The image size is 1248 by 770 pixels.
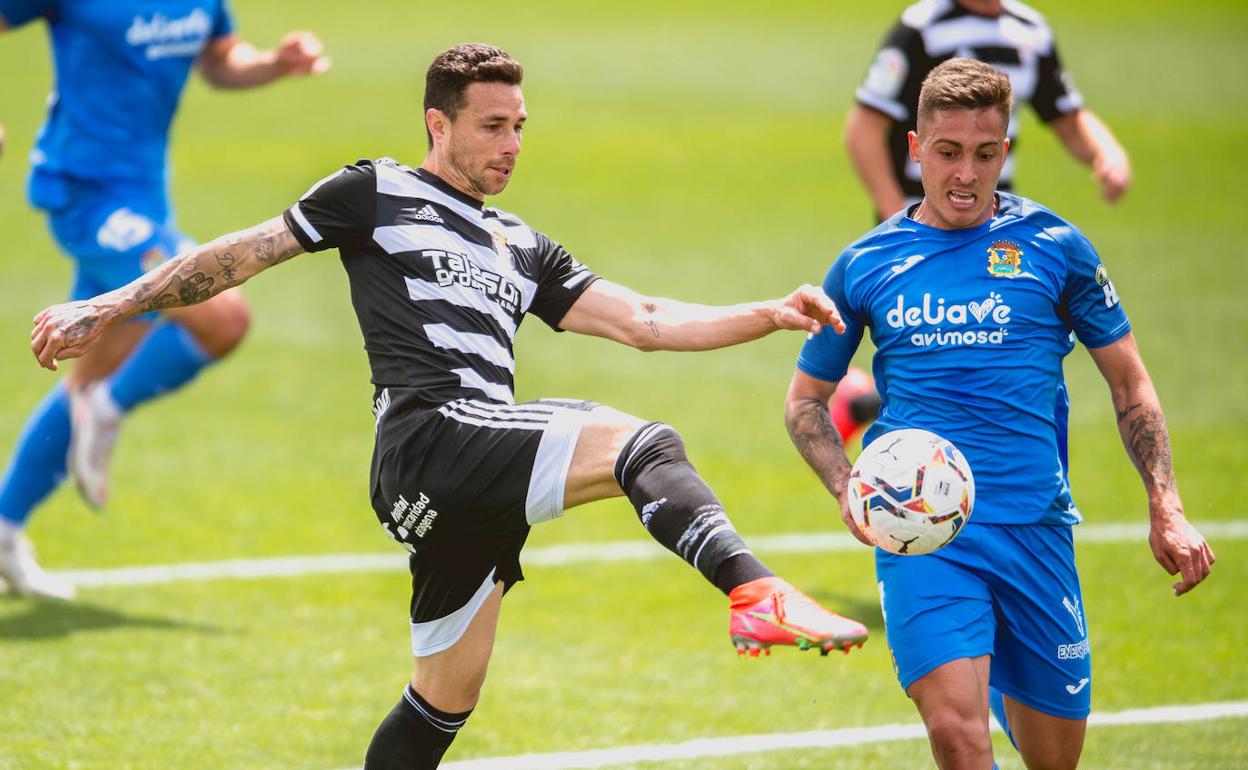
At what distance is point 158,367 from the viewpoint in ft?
27.5

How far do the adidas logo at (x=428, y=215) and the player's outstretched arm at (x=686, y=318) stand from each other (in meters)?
0.59

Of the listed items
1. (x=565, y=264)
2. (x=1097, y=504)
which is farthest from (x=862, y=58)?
(x=565, y=264)

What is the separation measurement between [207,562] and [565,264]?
4.33m

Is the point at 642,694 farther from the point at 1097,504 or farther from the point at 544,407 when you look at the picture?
the point at 1097,504

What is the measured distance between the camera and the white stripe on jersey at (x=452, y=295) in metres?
4.97

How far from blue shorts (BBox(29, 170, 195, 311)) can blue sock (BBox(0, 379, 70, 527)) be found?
802 millimetres

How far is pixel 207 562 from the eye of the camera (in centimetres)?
890

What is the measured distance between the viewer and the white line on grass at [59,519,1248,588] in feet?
28.3

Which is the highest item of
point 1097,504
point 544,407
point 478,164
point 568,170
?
point 478,164

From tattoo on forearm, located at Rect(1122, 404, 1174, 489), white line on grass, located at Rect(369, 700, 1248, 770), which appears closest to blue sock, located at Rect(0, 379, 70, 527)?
white line on grass, located at Rect(369, 700, 1248, 770)

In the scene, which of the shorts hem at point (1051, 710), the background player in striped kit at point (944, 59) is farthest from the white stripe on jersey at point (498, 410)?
the background player in striped kit at point (944, 59)

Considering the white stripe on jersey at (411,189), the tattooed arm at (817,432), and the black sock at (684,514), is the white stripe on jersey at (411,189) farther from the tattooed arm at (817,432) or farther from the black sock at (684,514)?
the tattooed arm at (817,432)

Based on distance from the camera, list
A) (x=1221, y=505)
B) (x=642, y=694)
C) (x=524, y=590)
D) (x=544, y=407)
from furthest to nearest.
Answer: (x=1221, y=505), (x=524, y=590), (x=642, y=694), (x=544, y=407)

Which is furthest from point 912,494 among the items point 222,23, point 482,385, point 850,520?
point 222,23
